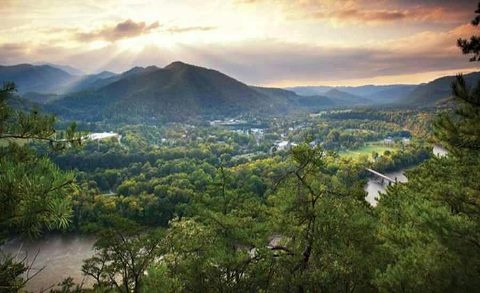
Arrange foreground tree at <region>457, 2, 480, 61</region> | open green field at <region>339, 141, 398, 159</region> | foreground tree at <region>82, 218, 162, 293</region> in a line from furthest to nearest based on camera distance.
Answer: open green field at <region>339, 141, 398, 159</region> < foreground tree at <region>82, 218, 162, 293</region> < foreground tree at <region>457, 2, 480, 61</region>

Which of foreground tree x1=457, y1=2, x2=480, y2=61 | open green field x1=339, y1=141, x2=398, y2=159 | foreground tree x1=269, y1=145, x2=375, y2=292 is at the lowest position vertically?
open green field x1=339, y1=141, x2=398, y2=159

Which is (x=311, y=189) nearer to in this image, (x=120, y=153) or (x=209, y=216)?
(x=209, y=216)

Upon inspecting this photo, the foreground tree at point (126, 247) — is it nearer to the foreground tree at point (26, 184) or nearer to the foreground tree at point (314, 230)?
the foreground tree at point (314, 230)

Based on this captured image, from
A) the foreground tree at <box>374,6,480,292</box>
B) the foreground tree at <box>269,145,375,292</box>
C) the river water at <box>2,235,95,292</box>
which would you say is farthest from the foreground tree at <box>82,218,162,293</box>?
the river water at <box>2,235,95,292</box>

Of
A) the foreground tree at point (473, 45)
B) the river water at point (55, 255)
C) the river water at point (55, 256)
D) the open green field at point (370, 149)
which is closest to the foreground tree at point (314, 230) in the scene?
the foreground tree at point (473, 45)

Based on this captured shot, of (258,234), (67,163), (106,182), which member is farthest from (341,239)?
(67,163)

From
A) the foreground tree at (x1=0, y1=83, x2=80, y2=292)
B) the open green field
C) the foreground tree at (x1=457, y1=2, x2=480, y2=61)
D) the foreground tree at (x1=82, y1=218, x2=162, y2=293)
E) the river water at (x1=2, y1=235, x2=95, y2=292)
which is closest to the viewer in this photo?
the foreground tree at (x1=0, y1=83, x2=80, y2=292)

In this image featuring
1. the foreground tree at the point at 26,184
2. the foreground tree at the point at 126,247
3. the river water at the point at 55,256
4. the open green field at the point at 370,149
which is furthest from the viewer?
the open green field at the point at 370,149

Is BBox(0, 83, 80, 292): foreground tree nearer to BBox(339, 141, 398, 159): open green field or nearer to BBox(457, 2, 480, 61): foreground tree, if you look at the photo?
BBox(457, 2, 480, 61): foreground tree

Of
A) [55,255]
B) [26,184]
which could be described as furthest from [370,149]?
[26,184]
